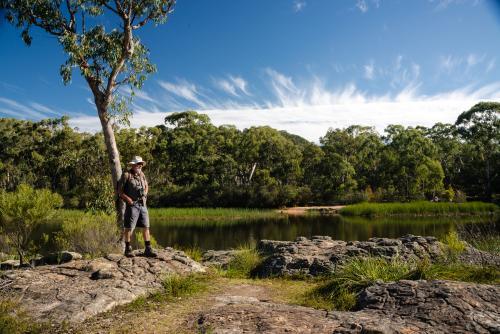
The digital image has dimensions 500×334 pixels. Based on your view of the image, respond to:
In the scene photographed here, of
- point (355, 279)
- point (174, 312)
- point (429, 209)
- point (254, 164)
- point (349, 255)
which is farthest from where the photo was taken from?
point (254, 164)

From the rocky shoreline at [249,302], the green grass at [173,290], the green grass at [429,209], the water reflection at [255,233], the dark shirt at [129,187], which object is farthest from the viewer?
the green grass at [429,209]

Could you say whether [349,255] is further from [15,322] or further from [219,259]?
[15,322]

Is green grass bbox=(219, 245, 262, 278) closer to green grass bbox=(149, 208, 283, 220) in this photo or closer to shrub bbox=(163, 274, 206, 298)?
shrub bbox=(163, 274, 206, 298)

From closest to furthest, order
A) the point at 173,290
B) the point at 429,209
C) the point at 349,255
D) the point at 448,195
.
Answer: the point at 173,290 < the point at 349,255 < the point at 429,209 < the point at 448,195

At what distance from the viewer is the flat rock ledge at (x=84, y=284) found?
16.9 ft

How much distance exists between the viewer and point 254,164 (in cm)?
4559

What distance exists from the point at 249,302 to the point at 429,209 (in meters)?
31.2

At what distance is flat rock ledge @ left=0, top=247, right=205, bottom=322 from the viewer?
516 centimetres

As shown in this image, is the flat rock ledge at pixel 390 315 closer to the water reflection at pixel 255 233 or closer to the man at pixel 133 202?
the man at pixel 133 202

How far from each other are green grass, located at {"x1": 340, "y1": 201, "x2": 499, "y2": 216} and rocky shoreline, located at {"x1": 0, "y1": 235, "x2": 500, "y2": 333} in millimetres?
27159

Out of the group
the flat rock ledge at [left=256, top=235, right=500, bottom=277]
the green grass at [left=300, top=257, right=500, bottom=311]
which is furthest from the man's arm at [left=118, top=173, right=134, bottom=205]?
the green grass at [left=300, top=257, right=500, bottom=311]

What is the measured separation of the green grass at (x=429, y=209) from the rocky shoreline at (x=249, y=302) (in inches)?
1069

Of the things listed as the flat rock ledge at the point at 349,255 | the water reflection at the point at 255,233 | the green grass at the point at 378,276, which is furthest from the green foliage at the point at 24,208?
the water reflection at the point at 255,233

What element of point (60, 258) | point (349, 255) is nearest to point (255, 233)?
point (349, 255)
